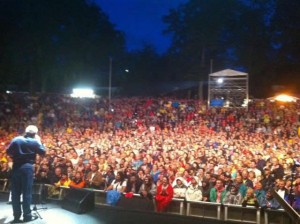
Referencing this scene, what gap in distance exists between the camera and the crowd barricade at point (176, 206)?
773cm

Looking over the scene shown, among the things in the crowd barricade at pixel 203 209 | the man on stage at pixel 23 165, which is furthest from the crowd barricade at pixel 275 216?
the man on stage at pixel 23 165

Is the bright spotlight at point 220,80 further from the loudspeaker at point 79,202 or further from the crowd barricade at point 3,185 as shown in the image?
the loudspeaker at point 79,202

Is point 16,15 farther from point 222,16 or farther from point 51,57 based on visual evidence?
point 222,16

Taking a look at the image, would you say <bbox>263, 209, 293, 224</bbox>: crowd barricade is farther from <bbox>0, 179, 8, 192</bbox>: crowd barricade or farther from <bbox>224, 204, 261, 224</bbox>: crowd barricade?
<bbox>0, 179, 8, 192</bbox>: crowd barricade

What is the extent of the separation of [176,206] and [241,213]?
1.28 metres

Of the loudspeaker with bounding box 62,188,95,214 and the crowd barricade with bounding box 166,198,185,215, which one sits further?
the crowd barricade with bounding box 166,198,185,215

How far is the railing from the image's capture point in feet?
23.1

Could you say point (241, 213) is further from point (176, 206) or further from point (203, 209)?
point (176, 206)

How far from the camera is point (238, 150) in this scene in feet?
38.9

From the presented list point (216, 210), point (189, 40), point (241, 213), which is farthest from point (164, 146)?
point (189, 40)

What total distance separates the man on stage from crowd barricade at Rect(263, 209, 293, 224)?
4.13 m

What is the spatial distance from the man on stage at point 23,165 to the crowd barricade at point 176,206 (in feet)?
10.2

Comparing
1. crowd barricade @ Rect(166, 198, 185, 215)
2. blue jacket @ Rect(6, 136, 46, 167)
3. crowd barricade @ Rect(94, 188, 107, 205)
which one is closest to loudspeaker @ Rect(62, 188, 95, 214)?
crowd barricade @ Rect(94, 188, 107, 205)

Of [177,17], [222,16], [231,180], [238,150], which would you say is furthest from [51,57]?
[231,180]
